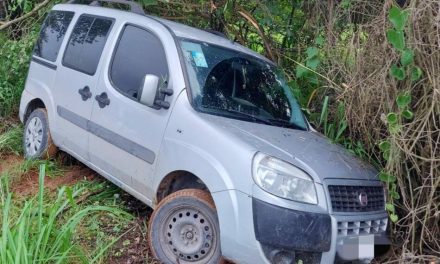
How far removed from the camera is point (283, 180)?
3463 millimetres

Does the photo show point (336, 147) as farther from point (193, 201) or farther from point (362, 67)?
point (193, 201)

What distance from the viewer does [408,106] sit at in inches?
154

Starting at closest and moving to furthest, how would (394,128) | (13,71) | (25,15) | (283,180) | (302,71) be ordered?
(283,180), (394,128), (302,71), (13,71), (25,15)

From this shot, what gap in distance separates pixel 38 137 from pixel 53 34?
3.73 feet

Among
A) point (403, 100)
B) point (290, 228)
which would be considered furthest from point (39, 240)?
point (403, 100)

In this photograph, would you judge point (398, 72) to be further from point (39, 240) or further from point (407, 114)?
point (39, 240)

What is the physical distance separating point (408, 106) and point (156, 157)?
1.90 metres

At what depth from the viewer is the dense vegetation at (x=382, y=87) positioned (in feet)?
12.5

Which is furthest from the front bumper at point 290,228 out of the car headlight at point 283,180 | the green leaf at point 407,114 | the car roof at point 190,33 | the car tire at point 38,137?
the car tire at point 38,137

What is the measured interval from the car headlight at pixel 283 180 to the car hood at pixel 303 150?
0.22 feet

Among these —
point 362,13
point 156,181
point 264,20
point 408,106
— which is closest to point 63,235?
point 156,181

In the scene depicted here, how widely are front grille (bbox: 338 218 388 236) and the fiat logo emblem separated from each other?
13cm

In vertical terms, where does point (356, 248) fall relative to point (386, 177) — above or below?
below

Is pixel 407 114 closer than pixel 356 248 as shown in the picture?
No
